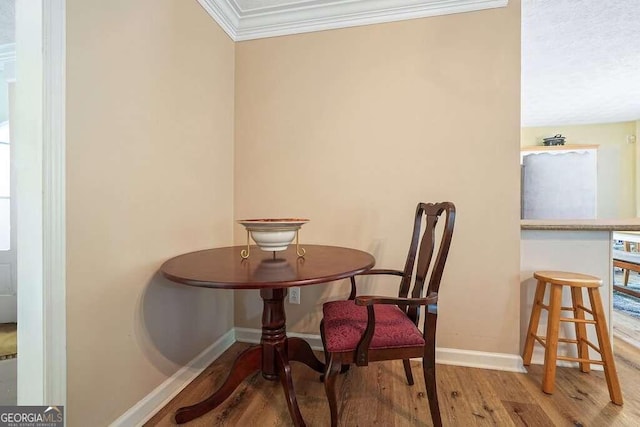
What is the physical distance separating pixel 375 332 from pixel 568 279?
1.13 meters

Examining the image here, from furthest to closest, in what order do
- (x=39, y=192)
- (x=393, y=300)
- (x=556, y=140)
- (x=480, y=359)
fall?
(x=556, y=140)
(x=480, y=359)
(x=393, y=300)
(x=39, y=192)

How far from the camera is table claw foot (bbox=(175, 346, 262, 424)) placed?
1.25 meters

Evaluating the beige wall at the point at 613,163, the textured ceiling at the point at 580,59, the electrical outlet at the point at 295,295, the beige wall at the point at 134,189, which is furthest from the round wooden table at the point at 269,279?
the beige wall at the point at 613,163

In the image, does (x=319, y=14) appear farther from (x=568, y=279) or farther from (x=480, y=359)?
(x=480, y=359)

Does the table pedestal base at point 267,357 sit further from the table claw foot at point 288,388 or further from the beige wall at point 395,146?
the beige wall at point 395,146

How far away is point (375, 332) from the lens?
3.78 ft

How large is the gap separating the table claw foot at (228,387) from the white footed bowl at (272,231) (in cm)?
58

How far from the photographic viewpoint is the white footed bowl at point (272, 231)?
4.09ft

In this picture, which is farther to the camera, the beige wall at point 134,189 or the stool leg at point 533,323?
the stool leg at point 533,323

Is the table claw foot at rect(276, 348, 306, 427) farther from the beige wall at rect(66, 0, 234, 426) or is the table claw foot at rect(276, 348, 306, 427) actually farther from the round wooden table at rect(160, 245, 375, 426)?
the beige wall at rect(66, 0, 234, 426)

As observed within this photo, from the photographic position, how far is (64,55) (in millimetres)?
939

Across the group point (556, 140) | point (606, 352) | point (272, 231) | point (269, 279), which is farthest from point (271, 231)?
point (556, 140)

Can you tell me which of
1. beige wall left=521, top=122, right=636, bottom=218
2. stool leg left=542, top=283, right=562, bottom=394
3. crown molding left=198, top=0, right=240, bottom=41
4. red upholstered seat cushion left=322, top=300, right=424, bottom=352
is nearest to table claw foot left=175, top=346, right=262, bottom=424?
red upholstered seat cushion left=322, top=300, right=424, bottom=352

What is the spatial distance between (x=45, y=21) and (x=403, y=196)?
176cm
